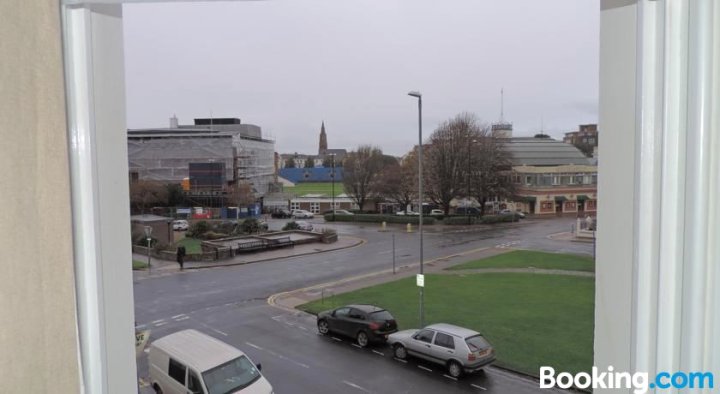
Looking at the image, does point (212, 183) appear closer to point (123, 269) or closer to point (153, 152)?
point (153, 152)

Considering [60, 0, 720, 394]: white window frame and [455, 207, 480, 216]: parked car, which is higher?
[60, 0, 720, 394]: white window frame

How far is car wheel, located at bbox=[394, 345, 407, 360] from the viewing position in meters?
5.33

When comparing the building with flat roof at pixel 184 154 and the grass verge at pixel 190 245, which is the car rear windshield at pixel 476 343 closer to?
the grass verge at pixel 190 245

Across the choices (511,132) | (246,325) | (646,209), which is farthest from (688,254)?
(511,132)

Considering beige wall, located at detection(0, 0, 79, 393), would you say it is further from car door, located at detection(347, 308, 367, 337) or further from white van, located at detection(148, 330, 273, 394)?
car door, located at detection(347, 308, 367, 337)

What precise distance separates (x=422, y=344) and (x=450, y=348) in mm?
331

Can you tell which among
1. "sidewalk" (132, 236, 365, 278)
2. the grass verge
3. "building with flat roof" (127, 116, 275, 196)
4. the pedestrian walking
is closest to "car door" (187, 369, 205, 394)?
"sidewalk" (132, 236, 365, 278)

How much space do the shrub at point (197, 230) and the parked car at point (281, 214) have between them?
19.9 feet

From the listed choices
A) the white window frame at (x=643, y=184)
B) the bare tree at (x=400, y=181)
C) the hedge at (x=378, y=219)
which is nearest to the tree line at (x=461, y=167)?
the bare tree at (x=400, y=181)

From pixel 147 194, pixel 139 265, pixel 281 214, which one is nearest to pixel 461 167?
pixel 281 214

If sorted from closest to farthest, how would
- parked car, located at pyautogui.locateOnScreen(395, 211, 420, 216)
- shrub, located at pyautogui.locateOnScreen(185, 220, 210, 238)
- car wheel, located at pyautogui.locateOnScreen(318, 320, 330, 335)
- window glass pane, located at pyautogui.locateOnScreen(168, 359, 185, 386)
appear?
window glass pane, located at pyautogui.locateOnScreen(168, 359, 185, 386)
car wheel, located at pyautogui.locateOnScreen(318, 320, 330, 335)
shrub, located at pyautogui.locateOnScreen(185, 220, 210, 238)
parked car, located at pyautogui.locateOnScreen(395, 211, 420, 216)

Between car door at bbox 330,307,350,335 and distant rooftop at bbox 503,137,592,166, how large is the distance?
30.8ft

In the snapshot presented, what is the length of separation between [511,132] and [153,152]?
13.7 meters

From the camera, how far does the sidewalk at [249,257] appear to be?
35.7 feet
